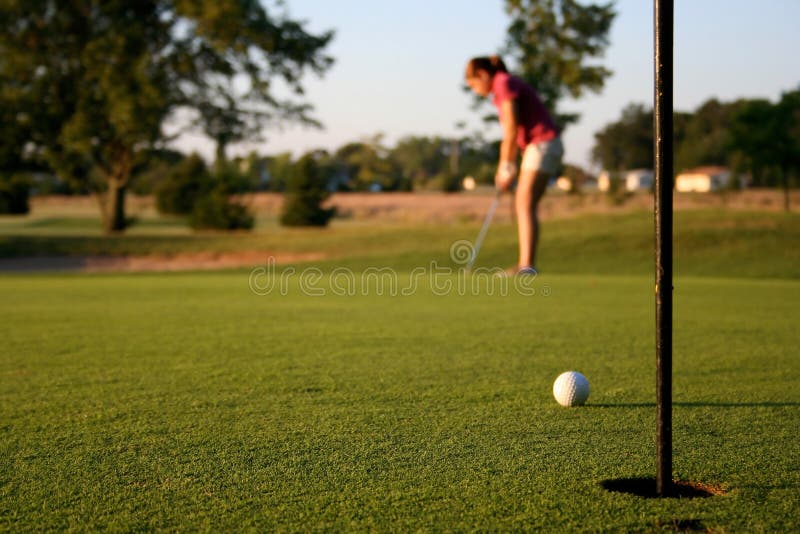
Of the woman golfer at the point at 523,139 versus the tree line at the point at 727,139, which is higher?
the tree line at the point at 727,139

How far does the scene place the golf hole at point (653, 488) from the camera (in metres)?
2.94

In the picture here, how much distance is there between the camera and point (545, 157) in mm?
8344

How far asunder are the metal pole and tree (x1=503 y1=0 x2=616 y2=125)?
29.9 meters

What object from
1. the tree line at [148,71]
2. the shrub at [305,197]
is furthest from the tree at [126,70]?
the shrub at [305,197]

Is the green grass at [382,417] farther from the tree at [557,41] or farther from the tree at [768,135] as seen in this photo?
the tree at [768,135]

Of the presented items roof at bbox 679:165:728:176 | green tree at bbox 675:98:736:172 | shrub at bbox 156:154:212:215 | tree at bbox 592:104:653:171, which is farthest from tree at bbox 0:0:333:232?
tree at bbox 592:104:653:171

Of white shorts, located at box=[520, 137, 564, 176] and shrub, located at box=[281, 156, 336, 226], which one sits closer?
white shorts, located at box=[520, 137, 564, 176]

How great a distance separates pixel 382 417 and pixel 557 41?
30.3m

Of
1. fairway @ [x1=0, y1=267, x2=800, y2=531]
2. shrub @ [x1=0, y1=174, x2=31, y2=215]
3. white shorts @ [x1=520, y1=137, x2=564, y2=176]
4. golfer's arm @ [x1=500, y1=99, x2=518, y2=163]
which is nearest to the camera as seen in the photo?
fairway @ [x1=0, y1=267, x2=800, y2=531]

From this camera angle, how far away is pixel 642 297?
1116cm

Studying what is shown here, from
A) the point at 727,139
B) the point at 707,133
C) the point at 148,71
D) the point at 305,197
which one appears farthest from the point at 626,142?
the point at 148,71

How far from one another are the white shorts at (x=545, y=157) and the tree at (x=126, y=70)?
2324cm

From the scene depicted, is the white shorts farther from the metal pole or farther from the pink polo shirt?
the metal pole

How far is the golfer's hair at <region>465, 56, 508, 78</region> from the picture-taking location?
8594mm
